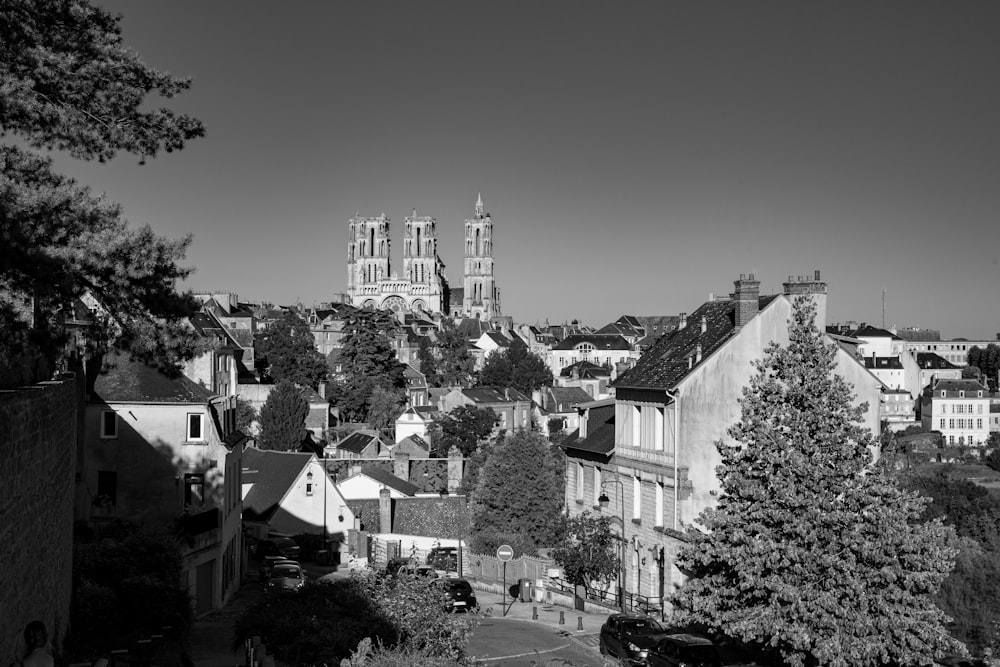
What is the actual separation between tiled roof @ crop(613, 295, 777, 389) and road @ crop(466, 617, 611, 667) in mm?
8118

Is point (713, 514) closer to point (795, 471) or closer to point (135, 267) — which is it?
point (795, 471)

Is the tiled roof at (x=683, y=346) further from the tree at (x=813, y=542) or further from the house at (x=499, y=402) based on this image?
the house at (x=499, y=402)

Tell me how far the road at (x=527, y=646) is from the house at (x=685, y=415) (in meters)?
4.34

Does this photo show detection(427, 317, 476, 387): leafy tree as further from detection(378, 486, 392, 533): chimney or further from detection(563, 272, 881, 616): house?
detection(563, 272, 881, 616): house

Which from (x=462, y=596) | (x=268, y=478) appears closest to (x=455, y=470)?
(x=268, y=478)

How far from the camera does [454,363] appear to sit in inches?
5012

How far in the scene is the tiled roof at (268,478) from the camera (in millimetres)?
50531

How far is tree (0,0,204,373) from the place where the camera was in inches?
607

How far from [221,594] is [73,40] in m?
18.7

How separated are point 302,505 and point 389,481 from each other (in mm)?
8526

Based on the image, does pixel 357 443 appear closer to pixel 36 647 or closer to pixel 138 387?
pixel 138 387

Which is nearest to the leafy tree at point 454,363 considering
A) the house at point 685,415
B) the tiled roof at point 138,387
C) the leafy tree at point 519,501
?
the leafy tree at point 519,501

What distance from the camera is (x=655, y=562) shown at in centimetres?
3142

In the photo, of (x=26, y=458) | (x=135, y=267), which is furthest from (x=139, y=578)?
(x=26, y=458)
